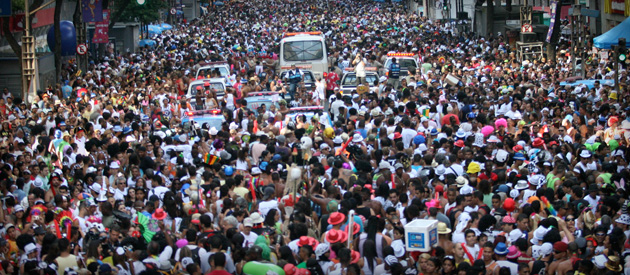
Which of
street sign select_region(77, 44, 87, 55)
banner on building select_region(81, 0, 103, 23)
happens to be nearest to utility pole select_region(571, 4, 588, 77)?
street sign select_region(77, 44, 87, 55)

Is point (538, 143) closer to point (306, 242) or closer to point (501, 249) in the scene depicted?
point (501, 249)

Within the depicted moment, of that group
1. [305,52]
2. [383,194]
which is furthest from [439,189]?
[305,52]

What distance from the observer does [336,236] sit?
29.8 feet

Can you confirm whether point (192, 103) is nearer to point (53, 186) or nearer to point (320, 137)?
point (320, 137)

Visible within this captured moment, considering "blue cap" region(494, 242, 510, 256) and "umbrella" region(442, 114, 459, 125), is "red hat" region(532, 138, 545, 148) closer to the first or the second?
"umbrella" region(442, 114, 459, 125)

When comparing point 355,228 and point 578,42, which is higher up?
point 578,42

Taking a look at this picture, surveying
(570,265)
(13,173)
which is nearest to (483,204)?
(570,265)

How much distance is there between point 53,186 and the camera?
12180 mm

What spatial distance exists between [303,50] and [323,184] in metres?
18.0

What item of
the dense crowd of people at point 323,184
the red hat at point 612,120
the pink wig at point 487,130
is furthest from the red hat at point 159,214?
the red hat at point 612,120

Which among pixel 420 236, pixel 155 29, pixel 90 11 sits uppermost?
pixel 155 29

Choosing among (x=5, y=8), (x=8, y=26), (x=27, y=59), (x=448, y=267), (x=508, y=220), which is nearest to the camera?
(x=448, y=267)

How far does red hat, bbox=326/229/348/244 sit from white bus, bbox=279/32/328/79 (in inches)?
800

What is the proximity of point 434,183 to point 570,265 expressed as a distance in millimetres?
3448
